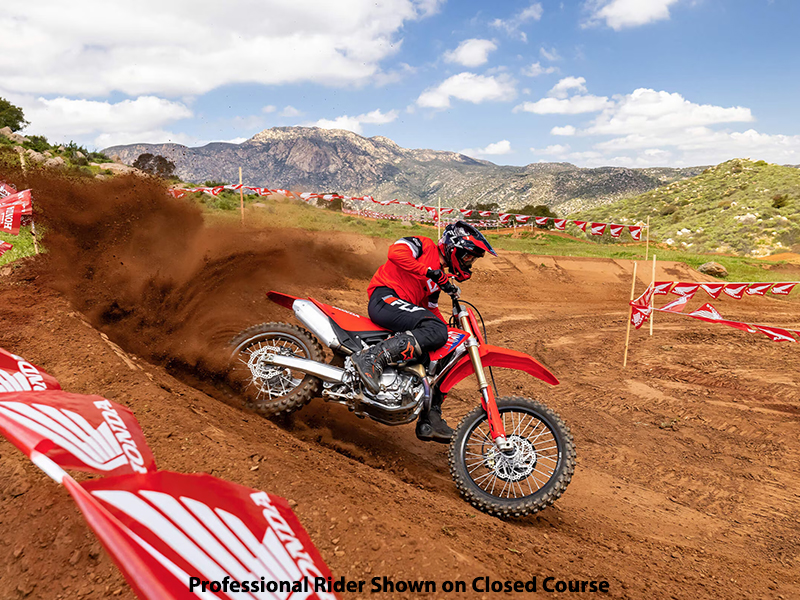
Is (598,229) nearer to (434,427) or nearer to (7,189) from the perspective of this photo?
(434,427)

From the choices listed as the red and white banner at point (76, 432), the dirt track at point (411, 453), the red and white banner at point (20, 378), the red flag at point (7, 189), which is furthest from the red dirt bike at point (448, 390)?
the red flag at point (7, 189)

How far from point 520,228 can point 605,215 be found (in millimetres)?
24758

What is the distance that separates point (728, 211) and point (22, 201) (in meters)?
48.2

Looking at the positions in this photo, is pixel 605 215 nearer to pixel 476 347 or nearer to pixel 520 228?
pixel 520 228

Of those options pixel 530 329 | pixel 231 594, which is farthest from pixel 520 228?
pixel 231 594

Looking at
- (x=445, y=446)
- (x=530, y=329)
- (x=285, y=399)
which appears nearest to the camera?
(x=285, y=399)

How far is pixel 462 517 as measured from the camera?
11.7ft

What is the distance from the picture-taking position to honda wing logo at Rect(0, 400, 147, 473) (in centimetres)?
169

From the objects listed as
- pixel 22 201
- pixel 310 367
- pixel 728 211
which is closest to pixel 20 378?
pixel 310 367

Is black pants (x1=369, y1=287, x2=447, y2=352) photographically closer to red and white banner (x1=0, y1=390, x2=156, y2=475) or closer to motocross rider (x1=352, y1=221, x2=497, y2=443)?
motocross rider (x1=352, y1=221, x2=497, y2=443)

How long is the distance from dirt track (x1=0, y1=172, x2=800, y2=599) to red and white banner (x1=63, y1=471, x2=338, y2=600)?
941 mm

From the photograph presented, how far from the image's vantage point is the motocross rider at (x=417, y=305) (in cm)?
425

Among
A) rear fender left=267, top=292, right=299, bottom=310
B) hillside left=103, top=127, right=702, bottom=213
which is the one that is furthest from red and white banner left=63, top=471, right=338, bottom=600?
hillside left=103, top=127, right=702, bottom=213

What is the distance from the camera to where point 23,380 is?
7.68 ft
